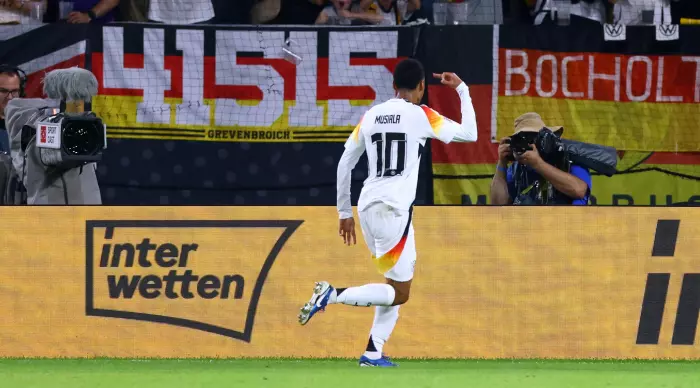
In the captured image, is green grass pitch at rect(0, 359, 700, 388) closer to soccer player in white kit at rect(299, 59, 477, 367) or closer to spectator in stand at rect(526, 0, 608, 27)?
soccer player in white kit at rect(299, 59, 477, 367)

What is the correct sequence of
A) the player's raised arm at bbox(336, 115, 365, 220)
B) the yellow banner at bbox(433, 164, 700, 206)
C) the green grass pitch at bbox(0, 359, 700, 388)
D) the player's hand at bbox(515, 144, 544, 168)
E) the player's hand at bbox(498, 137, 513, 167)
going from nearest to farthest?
the green grass pitch at bbox(0, 359, 700, 388) → the player's raised arm at bbox(336, 115, 365, 220) → the player's hand at bbox(515, 144, 544, 168) → the player's hand at bbox(498, 137, 513, 167) → the yellow banner at bbox(433, 164, 700, 206)

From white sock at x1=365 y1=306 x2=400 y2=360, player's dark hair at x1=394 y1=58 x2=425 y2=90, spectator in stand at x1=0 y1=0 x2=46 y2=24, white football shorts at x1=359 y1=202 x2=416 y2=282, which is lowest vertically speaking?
white sock at x1=365 y1=306 x2=400 y2=360

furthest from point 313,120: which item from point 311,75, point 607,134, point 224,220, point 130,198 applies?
point 224,220

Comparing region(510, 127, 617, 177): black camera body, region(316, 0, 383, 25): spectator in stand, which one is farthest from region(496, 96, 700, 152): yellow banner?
region(510, 127, 617, 177): black camera body

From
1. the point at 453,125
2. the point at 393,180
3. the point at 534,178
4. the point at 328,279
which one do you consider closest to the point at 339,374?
the point at 328,279

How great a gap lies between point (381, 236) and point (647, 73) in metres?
5.15

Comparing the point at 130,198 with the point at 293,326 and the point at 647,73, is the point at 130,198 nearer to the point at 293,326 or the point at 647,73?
the point at 293,326

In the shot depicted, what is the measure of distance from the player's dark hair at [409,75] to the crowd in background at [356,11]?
170 inches

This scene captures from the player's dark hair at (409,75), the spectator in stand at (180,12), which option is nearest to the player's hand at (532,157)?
the player's dark hair at (409,75)

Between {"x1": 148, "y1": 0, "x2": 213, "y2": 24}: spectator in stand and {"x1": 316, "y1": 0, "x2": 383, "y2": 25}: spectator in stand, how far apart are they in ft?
3.32

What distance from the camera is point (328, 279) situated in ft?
26.2

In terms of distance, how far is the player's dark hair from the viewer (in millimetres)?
7367

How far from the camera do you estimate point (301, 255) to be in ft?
26.2

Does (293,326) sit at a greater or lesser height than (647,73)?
lesser
